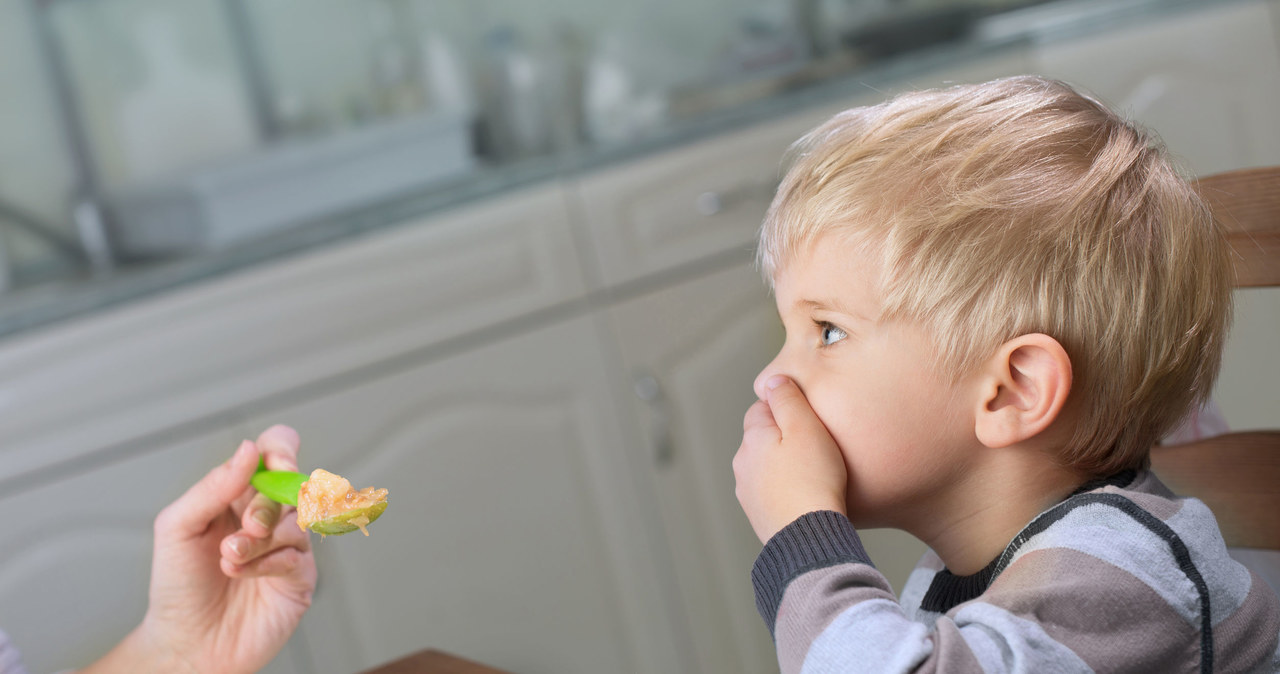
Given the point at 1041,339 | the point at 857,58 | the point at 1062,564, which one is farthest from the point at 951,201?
the point at 857,58

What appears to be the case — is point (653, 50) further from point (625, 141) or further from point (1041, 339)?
point (1041, 339)

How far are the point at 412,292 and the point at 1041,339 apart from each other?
1.07 metres

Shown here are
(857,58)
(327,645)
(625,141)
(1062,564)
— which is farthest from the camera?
(857,58)

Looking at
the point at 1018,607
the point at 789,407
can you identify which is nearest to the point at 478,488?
the point at 789,407

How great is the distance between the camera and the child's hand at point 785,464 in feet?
1.90

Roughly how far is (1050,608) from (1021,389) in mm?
127

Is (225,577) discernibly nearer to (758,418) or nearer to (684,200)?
(758,418)

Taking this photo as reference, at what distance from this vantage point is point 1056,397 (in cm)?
58

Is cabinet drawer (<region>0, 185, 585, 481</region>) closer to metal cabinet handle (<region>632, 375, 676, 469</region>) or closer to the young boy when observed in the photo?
metal cabinet handle (<region>632, 375, 676, 469</region>)

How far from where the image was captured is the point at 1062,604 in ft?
1.67

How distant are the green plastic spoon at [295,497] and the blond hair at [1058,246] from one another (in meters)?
0.27

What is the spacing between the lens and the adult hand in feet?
2.09

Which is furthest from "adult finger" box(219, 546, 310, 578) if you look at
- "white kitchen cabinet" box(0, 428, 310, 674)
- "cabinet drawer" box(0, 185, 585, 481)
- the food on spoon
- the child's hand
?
"cabinet drawer" box(0, 185, 585, 481)

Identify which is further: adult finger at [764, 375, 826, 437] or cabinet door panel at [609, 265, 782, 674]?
cabinet door panel at [609, 265, 782, 674]
